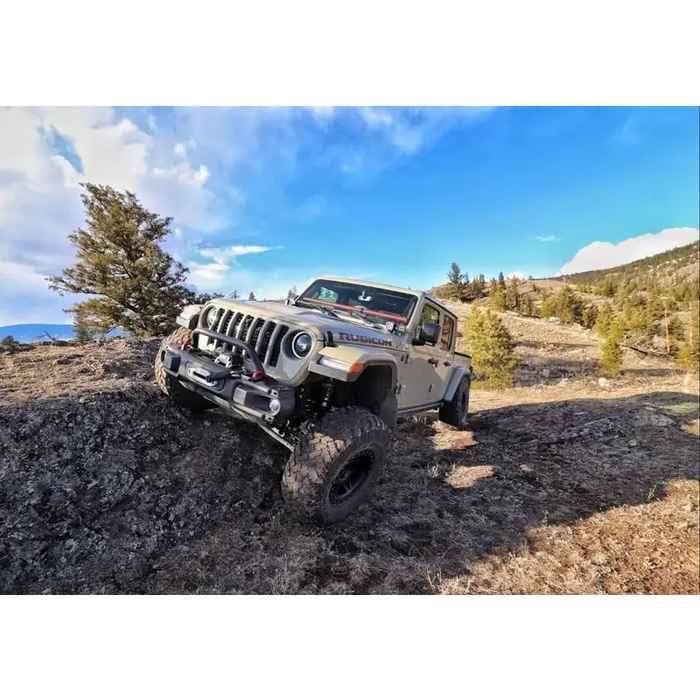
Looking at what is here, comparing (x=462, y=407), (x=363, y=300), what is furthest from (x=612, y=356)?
(x=363, y=300)

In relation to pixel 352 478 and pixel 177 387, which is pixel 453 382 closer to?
pixel 352 478

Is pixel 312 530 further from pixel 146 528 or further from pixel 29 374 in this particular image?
pixel 29 374

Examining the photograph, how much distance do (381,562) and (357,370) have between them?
57.7 inches

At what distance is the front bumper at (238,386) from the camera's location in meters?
2.69

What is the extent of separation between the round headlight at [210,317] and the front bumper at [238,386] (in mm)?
295

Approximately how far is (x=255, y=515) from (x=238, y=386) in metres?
1.20

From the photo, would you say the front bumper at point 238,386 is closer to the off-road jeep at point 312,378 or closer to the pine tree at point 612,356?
the off-road jeep at point 312,378

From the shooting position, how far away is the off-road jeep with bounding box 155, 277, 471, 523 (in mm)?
2705

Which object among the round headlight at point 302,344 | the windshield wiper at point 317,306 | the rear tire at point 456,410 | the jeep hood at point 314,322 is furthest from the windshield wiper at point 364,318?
the rear tire at point 456,410

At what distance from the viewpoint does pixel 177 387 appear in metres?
3.65

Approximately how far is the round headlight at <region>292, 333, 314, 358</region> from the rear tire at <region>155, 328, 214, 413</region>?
1.23 meters

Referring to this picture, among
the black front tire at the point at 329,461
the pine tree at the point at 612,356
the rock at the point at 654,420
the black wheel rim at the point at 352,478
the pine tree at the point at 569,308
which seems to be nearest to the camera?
the black front tire at the point at 329,461

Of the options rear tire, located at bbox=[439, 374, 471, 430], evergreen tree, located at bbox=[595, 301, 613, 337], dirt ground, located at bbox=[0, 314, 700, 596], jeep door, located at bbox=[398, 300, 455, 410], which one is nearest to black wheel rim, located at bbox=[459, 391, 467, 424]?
rear tire, located at bbox=[439, 374, 471, 430]
